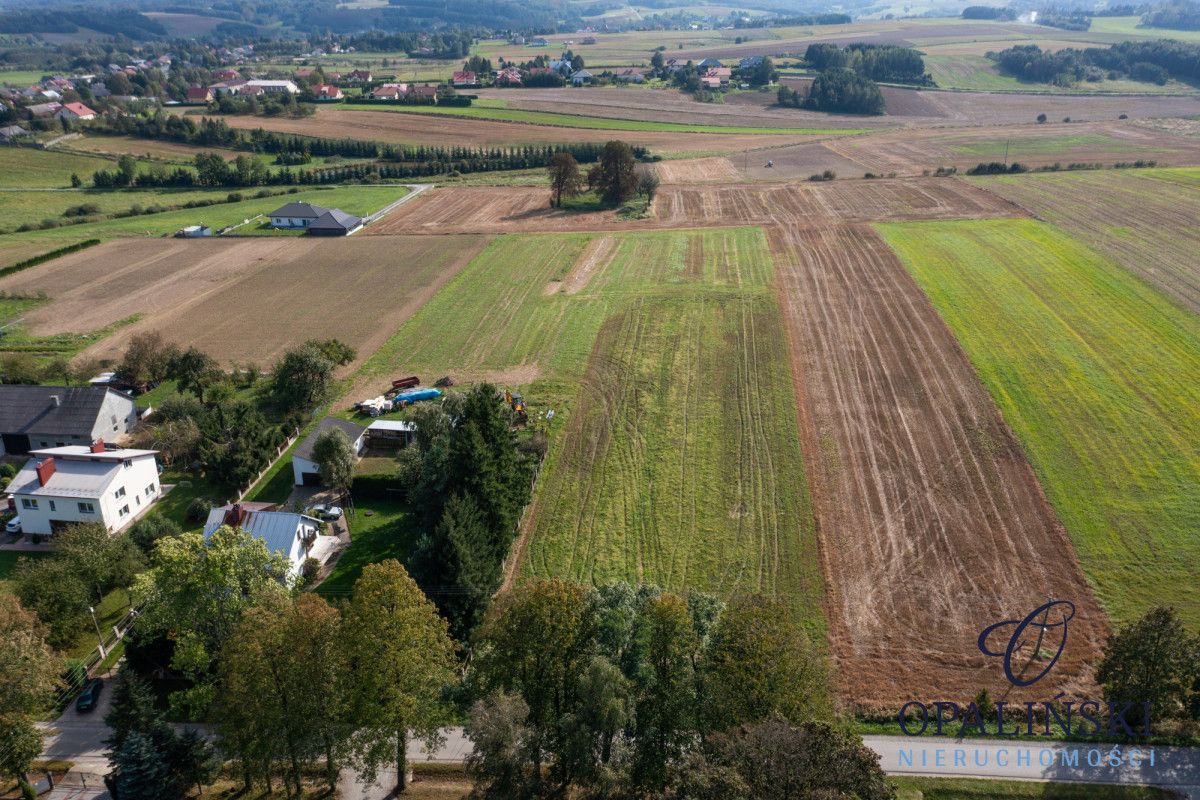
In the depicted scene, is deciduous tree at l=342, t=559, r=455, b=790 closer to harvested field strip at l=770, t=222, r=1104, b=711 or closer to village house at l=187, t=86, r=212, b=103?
harvested field strip at l=770, t=222, r=1104, b=711

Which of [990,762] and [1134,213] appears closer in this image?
[990,762]

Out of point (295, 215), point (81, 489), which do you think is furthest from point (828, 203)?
point (81, 489)

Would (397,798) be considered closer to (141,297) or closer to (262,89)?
(141,297)

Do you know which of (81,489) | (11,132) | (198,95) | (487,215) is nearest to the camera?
(81,489)

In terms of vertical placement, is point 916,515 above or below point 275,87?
below

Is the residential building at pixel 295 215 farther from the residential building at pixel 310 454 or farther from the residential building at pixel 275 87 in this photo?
the residential building at pixel 275 87

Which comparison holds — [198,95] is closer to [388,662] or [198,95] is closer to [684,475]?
[684,475]

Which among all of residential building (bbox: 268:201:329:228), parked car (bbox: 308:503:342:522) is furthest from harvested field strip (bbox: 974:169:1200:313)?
residential building (bbox: 268:201:329:228)

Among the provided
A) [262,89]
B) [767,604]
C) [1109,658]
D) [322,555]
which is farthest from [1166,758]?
[262,89]

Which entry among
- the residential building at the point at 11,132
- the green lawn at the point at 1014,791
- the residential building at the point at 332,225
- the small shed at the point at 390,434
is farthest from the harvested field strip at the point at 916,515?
the residential building at the point at 11,132
